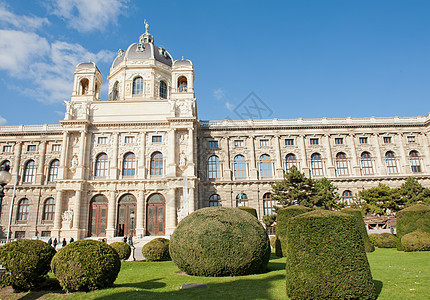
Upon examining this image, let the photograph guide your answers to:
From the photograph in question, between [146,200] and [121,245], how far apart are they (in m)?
17.3

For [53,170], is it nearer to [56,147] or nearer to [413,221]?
[56,147]

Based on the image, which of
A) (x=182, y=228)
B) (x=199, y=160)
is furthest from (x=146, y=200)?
(x=182, y=228)

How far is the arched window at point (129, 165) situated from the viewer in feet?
129

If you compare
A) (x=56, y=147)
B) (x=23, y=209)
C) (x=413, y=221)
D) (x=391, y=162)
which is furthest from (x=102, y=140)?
(x=391, y=162)

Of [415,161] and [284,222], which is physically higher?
[415,161]

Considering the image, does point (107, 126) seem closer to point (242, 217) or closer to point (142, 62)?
point (142, 62)

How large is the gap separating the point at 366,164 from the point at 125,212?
31.5 metres

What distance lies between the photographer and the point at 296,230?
31.8 ft

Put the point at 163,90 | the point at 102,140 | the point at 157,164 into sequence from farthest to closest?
the point at 163,90, the point at 102,140, the point at 157,164

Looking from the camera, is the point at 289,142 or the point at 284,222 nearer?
the point at 284,222

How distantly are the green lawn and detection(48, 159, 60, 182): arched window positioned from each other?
1290 inches

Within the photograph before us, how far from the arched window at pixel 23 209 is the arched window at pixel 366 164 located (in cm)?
4382

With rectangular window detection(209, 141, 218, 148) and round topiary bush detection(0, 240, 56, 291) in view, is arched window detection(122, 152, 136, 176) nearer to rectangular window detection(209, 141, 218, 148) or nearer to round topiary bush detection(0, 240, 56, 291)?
rectangular window detection(209, 141, 218, 148)

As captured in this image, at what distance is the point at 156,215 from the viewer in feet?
124
